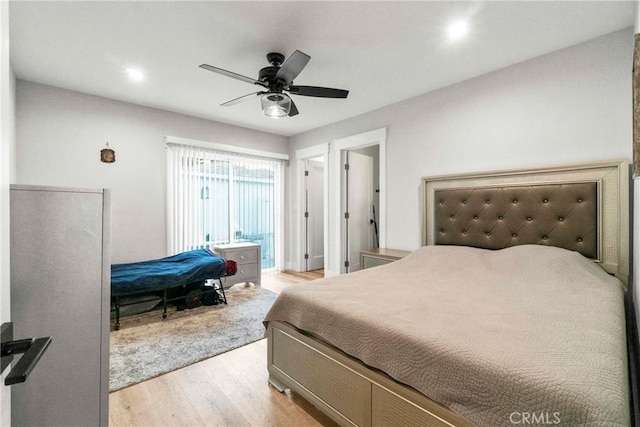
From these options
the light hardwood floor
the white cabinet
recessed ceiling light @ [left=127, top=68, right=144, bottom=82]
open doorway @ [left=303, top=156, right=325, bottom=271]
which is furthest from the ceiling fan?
open doorway @ [left=303, top=156, right=325, bottom=271]

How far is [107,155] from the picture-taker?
133 inches

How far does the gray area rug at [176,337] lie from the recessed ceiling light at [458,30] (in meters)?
2.93

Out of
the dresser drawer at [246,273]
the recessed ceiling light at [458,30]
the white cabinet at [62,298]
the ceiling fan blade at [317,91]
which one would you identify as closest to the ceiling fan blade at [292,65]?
the ceiling fan blade at [317,91]

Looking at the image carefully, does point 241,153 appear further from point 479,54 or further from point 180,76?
point 479,54

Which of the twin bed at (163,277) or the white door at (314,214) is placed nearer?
the twin bed at (163,277)

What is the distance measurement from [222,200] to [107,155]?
1.54m

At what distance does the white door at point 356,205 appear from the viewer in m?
4.41

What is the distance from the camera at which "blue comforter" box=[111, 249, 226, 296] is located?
271 cm

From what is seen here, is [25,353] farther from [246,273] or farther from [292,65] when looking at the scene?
[246,273]

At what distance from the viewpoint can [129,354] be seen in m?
2.26

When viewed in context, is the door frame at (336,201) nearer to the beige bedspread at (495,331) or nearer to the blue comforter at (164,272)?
the blue comforter at (164,272)

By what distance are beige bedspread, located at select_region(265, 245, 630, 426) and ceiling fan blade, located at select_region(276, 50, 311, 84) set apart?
1.53 metres

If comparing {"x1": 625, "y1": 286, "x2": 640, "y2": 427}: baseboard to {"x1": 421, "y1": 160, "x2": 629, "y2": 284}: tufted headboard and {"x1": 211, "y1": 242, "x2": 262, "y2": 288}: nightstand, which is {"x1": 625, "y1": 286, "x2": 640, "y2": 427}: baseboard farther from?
{"x1": 211, "y1": 242, "x2": 262, "y2": 288}: nightstand

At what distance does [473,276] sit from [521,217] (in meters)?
0.83
